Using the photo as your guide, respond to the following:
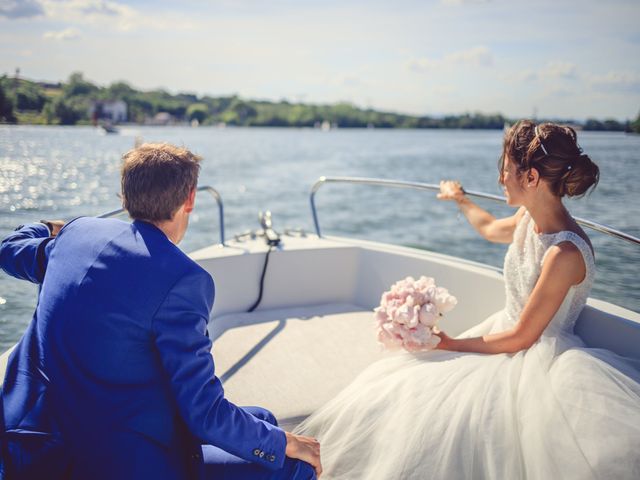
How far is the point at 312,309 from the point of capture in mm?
3113

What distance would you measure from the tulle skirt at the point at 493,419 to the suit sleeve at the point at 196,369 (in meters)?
0.60

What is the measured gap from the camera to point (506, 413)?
147cm

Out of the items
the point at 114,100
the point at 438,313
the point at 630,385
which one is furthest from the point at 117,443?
the point at 114,100

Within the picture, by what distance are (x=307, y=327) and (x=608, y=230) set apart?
1.52m

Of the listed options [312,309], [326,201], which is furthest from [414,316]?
[326,201]

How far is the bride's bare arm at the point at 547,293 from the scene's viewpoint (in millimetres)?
1660

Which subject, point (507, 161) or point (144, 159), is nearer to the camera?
point (144, 159)

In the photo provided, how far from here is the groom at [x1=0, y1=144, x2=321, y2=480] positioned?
93 centimetres

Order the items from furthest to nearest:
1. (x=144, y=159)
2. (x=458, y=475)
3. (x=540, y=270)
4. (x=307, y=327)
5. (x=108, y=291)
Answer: (x=307, y=327), (x=540, y=270), (x=458, y=475), (x=144, y=159), (x=108, y=291)

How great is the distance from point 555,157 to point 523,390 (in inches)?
28.7

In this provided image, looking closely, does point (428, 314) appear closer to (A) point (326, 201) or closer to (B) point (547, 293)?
(B) point (547, 293)

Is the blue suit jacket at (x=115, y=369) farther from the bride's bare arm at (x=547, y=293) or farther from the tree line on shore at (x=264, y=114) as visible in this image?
the tree line on shore at (x=264, y=114)

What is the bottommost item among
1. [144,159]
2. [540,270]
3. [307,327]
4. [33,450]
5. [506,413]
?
[307,327]

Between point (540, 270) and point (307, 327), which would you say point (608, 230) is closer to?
point (540, 270)
